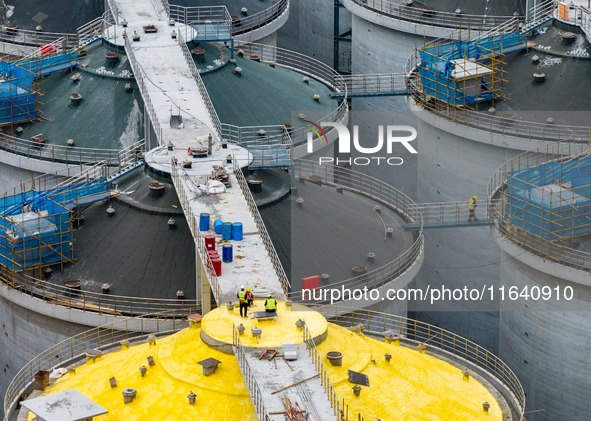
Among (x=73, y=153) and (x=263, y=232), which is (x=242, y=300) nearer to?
(x=263, y=232)

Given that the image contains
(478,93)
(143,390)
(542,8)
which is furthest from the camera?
(542,8)

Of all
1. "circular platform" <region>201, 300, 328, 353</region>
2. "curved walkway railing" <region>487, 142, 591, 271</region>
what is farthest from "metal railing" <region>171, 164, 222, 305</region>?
"curved walkway railing" <region>487, 142, 591, 271</region>

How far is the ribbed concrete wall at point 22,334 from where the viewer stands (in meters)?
56.5

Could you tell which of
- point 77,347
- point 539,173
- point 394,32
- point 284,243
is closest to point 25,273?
point 77,347

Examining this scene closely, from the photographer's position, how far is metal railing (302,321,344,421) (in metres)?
43.5

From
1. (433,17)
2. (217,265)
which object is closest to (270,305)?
(217,265)

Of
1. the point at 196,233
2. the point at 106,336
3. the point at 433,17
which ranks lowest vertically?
the point at 106,336

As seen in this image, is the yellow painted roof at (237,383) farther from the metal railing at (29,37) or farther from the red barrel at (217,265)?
the metal railing at (29,37)

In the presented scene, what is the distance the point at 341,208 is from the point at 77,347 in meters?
11.2

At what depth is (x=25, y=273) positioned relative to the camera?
57312 mm

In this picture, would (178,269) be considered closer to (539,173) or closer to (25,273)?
(25,273)

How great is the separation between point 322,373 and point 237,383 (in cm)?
246

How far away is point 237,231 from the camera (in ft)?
177

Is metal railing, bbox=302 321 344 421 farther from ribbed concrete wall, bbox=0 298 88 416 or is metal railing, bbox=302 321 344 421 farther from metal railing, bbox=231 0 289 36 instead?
metal railing, bbox=231 0 289 36
